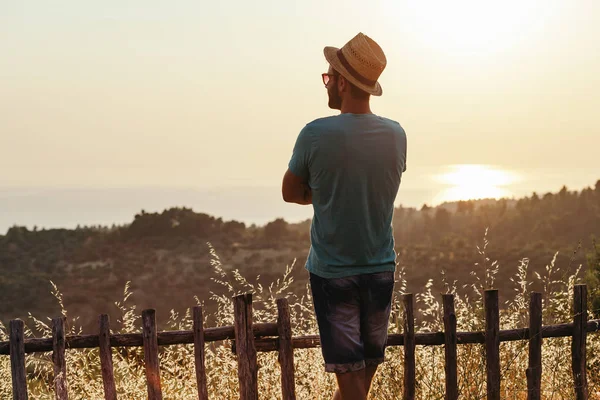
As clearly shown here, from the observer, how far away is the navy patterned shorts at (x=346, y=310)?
397cm

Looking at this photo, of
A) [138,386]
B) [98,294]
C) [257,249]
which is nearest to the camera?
[138,386]

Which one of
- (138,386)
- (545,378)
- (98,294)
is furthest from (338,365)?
(98,294)

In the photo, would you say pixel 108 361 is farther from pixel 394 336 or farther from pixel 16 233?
pixel 16 233

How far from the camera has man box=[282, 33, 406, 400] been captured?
3826mm

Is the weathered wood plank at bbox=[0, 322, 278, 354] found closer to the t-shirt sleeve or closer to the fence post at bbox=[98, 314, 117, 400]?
the fence post at bbox=[98, 314, 117, 400]

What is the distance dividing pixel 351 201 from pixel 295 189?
30cm

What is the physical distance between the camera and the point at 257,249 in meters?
42.9

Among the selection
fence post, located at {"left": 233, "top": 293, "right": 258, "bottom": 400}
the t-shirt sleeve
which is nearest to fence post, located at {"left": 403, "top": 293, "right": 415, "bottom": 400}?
fence post, located at {"left": 233, "top": 293, "right": 258, "bottom": 400}

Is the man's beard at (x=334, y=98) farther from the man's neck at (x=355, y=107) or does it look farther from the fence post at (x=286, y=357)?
the fence post at (x=286, y=357)

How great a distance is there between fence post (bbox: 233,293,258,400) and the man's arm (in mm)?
1346

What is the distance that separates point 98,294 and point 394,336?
32.0m

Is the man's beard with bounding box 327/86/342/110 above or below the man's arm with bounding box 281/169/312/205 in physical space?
above

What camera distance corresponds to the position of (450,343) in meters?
5.45

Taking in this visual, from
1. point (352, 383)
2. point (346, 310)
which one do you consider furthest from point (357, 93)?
point (352, 383)
